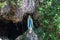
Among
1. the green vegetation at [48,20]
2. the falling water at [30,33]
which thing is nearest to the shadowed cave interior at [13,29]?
the falling water at [30,33]

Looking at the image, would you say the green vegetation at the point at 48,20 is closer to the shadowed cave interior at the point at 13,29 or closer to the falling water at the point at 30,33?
the falling water at the point at 30,33

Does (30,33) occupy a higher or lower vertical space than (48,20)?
lower

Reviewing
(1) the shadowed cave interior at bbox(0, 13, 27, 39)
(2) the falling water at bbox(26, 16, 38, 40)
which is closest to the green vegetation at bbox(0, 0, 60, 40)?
(2) the falling water at bbox(26, 16, 38, 40)

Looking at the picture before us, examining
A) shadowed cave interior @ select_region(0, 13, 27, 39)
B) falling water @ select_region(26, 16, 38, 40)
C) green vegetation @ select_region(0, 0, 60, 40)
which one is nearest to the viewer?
falling water @ select_region(26, 16, 38, 40)

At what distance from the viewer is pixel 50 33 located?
5645 millimetres

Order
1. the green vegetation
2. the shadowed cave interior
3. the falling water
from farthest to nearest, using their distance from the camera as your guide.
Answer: the green vegetation < the shadowed cave interior < the falling water

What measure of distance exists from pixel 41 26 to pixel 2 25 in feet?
3.52

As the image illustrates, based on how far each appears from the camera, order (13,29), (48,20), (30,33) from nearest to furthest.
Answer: (30,33) < (13,29) < (48,20)

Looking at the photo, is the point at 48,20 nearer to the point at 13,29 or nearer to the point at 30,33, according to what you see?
the point at 30,33

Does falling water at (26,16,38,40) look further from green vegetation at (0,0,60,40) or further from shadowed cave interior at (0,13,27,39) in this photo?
green vegetation at (0,0,60,40)

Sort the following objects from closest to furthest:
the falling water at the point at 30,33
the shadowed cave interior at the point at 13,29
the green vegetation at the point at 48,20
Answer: the falling water at the point at 30,33 → the shadowed cave interior at the point at 13,29 → the green vegetation at the point at 48,20

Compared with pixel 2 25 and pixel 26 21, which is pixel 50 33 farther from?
pixel 2 25

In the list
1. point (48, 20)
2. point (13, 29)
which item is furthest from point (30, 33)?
point (48, 20)

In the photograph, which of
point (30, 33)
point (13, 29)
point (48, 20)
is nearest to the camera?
point (30, 33)
